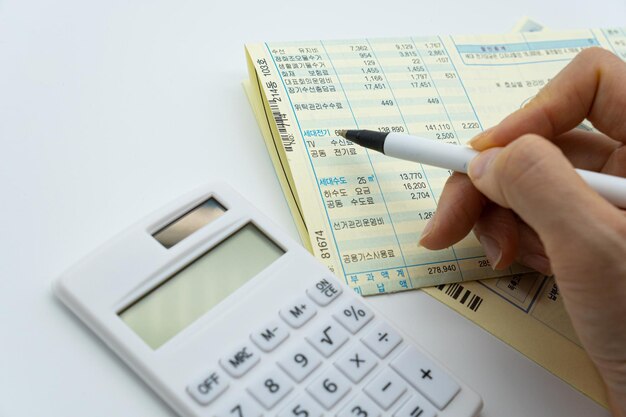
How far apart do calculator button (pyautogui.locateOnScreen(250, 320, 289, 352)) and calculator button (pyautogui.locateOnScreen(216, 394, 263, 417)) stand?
1.3 inches

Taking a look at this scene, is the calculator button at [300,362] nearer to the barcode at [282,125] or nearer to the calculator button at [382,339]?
the calculator button at [382,339]

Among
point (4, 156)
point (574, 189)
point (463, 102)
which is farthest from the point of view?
point (463, 102)

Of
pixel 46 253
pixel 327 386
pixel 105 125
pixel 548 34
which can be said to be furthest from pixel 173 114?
pixel 548 34

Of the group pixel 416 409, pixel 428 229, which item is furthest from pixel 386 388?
pixel 428 229

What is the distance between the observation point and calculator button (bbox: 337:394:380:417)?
37cm

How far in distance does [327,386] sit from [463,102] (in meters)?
0.31

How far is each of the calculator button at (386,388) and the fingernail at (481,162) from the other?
14 centimetres

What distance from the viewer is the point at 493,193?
1.34ft

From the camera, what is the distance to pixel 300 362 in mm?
385

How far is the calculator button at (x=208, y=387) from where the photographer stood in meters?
0.36

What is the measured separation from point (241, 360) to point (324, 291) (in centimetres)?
7

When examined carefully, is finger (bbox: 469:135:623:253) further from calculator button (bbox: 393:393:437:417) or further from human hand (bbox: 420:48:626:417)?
calculator button (bbox: 393:393:437:417)

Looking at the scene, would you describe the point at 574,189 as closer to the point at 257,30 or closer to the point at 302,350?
the point at 302,350

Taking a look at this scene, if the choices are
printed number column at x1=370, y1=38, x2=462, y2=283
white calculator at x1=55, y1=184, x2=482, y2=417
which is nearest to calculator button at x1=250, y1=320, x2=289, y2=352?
white calculator at x1=55, y1=184, x2=482, y2=417
